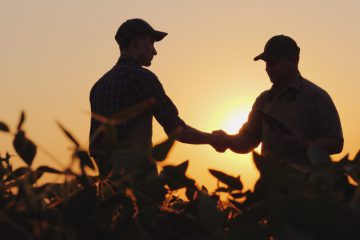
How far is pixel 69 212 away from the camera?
89 centimetres

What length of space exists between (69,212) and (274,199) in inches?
16.4

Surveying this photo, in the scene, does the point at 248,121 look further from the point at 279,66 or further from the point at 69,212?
the point at 69,212

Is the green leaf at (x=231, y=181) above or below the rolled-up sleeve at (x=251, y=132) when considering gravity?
above

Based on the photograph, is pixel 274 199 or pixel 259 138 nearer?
pixel 274 199

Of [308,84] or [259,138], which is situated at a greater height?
[308,84]

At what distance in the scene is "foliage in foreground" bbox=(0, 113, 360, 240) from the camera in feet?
1.84

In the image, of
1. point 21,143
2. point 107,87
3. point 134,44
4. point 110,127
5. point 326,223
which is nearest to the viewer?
point 326,223

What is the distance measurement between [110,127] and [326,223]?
0.38 meters

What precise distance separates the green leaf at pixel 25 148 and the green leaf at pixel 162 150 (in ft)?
0.73

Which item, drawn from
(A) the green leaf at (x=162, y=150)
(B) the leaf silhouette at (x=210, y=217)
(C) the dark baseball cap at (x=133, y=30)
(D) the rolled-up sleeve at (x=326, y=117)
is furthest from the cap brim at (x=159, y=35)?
(B) the leaf silhouette at (x=210, y=217)

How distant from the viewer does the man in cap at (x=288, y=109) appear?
17.4 ft

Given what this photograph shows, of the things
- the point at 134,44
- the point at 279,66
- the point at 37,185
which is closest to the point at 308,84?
the point at 279,66

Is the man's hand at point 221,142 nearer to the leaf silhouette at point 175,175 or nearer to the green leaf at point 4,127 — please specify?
the leaf silhouette at point 175,175

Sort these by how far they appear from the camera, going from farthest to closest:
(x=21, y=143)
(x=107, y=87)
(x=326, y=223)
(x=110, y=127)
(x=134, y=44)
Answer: (x=134, y=44) < (x=107, y=87) < (x=21, y=143) < (x=110, y=127) < (x=326, y=223)
